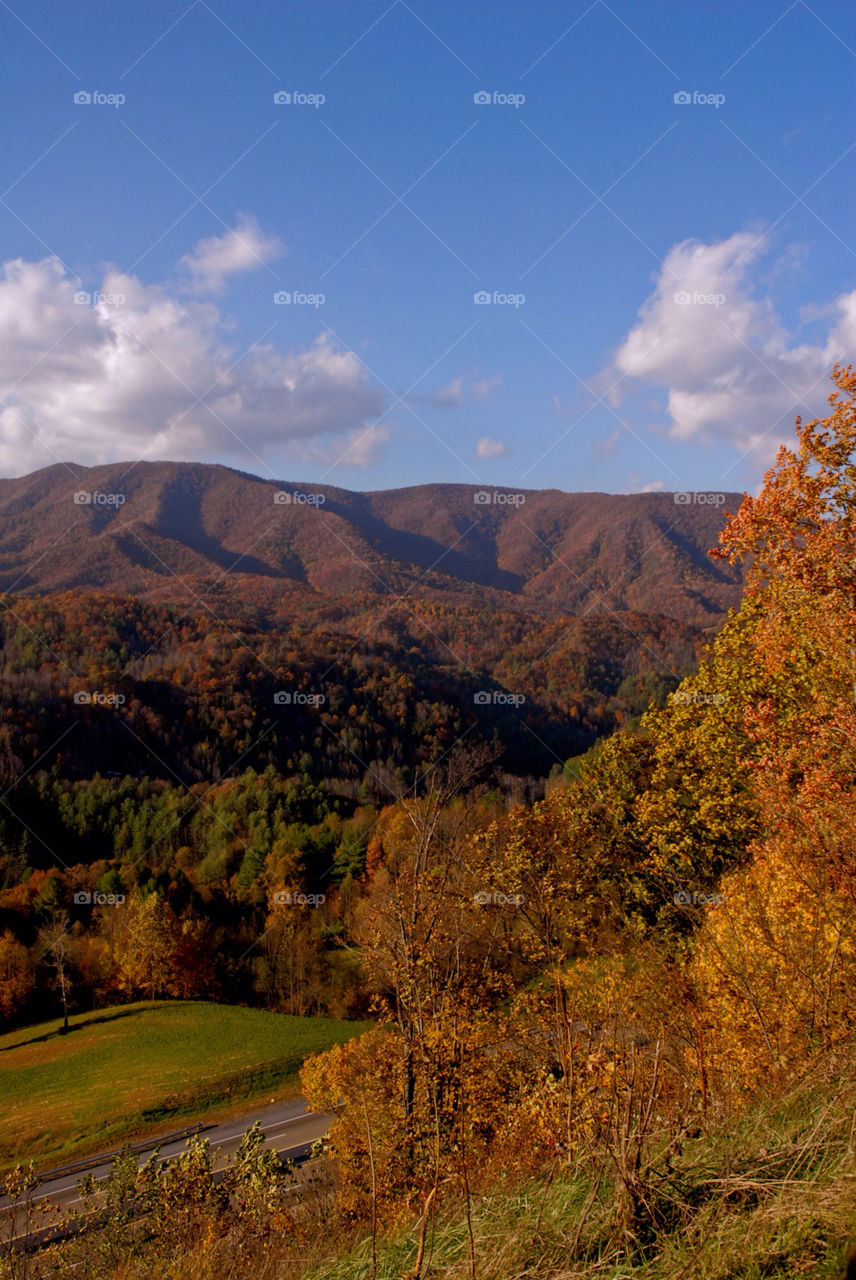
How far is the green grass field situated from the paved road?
1564 millimetres

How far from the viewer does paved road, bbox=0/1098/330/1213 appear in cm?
2291

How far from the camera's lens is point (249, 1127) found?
82.8 feet

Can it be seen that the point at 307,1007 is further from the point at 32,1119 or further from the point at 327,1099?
the point at 327,1099

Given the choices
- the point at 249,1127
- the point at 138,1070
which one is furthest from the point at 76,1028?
the point at 249,1127

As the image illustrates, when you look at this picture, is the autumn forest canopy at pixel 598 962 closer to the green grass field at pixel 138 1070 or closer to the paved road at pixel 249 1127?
the green grass field at pixel 138 1070

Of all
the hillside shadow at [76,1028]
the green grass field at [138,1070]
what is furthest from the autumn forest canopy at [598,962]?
the green grass field at [138,1070]

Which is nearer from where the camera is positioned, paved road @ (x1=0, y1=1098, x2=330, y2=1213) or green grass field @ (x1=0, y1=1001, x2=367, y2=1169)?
paved road @ (x1=0, y1=1098, x2=330, y2=1213)

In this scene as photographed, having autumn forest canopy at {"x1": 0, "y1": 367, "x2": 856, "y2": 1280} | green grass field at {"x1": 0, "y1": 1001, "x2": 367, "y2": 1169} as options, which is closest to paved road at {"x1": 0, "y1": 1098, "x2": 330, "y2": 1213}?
green grass field at {"x1": 0, "y1": 1001, "x2": 367, "y2": 1169}

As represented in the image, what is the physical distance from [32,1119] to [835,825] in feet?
110

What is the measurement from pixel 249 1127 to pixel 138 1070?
40.9 feet

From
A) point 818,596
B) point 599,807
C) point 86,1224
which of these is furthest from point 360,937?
point 818,596

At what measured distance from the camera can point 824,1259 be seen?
2.66 m

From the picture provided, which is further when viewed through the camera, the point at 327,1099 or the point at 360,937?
the point at 327,1099

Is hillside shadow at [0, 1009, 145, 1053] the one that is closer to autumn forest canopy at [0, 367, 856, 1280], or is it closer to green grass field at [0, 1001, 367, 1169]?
green grass field at [0, 1001, 367, 1169]
